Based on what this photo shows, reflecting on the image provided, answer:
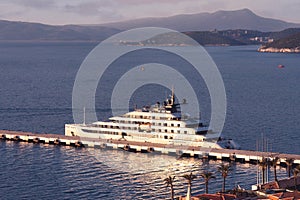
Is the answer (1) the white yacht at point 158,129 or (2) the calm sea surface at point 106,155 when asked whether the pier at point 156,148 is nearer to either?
(1) the white yacht at point 158,129

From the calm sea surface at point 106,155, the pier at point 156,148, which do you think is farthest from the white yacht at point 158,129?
the calm sea surface at point 106,155

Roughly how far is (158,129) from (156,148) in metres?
2.43

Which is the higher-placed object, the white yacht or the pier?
the white yacht

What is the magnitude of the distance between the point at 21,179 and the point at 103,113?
31.9 metres

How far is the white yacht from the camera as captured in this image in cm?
5469

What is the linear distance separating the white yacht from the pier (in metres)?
0.82

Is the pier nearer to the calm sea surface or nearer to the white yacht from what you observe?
the white yacht

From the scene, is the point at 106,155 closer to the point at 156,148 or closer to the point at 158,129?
the point at 156,148

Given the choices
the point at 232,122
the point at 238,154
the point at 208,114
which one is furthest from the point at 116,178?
the point at 208,114

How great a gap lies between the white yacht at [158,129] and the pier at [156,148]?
0.82m

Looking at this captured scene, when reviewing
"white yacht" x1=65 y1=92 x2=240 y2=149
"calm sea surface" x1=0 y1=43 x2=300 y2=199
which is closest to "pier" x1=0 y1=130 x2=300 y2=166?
"white yacht" x1=65 y1=92 x2=240 y2=149

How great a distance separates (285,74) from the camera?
142 metres

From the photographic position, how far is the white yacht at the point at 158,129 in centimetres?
5469

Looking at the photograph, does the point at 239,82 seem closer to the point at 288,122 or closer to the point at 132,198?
the point at 288,122
